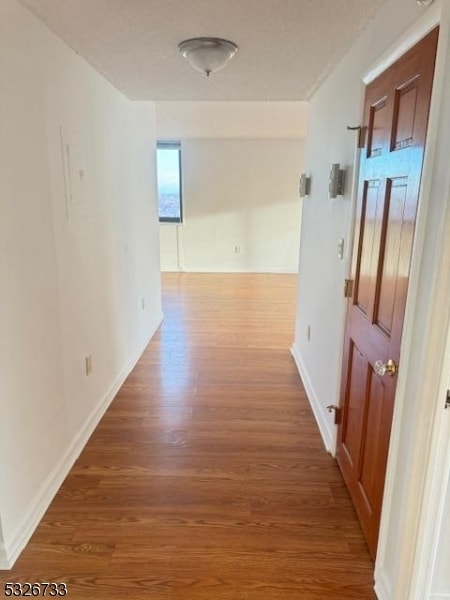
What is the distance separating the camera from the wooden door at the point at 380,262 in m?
1.39

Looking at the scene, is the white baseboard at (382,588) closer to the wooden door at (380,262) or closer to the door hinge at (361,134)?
the wooden door at (380,262)

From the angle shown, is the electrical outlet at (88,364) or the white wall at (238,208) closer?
the electrical outlet at (88,364)

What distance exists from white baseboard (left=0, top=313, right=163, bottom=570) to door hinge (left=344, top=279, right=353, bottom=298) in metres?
1.67

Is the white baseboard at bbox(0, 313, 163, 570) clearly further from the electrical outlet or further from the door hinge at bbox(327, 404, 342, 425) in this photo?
the door hinge at bbox(327, 404, 342, 425)

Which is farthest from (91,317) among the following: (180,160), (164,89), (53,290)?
(180,160)

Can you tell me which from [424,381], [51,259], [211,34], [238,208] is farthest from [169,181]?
[424,381]

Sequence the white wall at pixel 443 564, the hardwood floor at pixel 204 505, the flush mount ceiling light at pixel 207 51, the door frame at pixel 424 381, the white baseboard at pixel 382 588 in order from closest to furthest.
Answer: the door frame at pixel 424 381, the white wall at pixel 443 564, the white baseboard at pixel 382 588, the hardwood floor at pixel 204 505, the flush mount ceiling light at pixel 207 51

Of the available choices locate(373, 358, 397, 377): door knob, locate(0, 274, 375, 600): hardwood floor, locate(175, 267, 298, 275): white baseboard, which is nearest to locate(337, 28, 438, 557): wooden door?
locate(373, 358, 397, 377): door knob

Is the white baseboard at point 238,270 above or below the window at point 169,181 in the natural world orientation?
below

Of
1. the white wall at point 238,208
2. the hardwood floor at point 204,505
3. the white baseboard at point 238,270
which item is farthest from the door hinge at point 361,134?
the white baseboard at point 238,270

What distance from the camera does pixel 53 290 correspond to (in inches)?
79.7

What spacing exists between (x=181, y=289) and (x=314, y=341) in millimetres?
3742

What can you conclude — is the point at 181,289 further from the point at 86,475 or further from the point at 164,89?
the point at 86,475

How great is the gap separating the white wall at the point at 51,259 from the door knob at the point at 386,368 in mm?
1420
